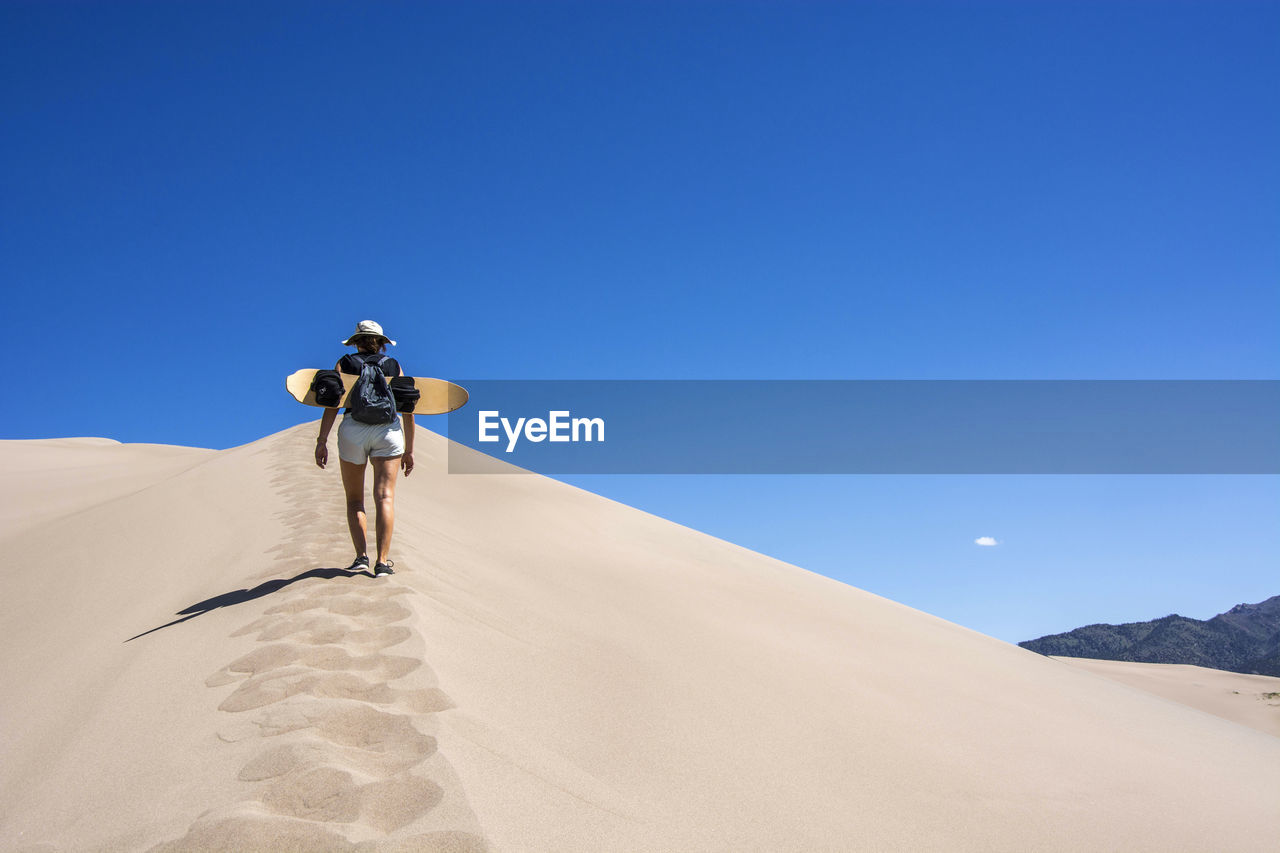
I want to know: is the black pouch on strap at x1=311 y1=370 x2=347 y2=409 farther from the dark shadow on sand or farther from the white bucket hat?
the dark shadow on sand

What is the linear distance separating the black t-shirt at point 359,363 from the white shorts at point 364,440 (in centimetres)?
26

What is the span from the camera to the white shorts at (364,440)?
3959 mm

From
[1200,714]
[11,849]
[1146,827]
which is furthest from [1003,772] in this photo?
[1200,714]

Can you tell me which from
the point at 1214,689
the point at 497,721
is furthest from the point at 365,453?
the point at 1214,689

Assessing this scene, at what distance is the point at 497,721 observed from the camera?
258 centimetres

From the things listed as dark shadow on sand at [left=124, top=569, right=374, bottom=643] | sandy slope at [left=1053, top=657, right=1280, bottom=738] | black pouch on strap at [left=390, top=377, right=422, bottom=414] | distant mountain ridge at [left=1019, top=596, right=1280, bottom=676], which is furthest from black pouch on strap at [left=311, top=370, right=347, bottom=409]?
distant mountain ridge at [left=1019, top=596, right=1280, bottom=676]

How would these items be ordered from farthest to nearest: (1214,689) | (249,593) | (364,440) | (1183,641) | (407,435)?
(1183,641)
(1214,689)
(407,435)
(364,440)
(249,593)

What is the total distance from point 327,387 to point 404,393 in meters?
0.41

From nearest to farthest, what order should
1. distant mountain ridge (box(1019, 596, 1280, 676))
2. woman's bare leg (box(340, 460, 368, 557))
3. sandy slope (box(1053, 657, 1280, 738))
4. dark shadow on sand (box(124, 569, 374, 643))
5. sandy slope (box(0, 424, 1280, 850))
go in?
1. sandy slope (box(0, 424, 1280, 850))
2. dark shadow on sand (box(124, 569, 374, 643))
3. woman's bare leg (box(340, 460, 368, 557))
4. sandy slope (box(1053, 657, 1280, 738))
5. distant mountain ridge (box(1019, 596, 1280, 676))

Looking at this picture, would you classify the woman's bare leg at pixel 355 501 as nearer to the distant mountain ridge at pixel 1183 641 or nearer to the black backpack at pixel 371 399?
the black backpack at pixel 371 399

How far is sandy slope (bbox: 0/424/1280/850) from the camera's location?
6.52 feet

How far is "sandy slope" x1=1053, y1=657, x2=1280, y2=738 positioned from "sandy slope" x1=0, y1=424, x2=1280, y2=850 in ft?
15.9

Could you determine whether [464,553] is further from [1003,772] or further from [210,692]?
[1003,772]

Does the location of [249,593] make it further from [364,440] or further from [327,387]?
[327,387]
